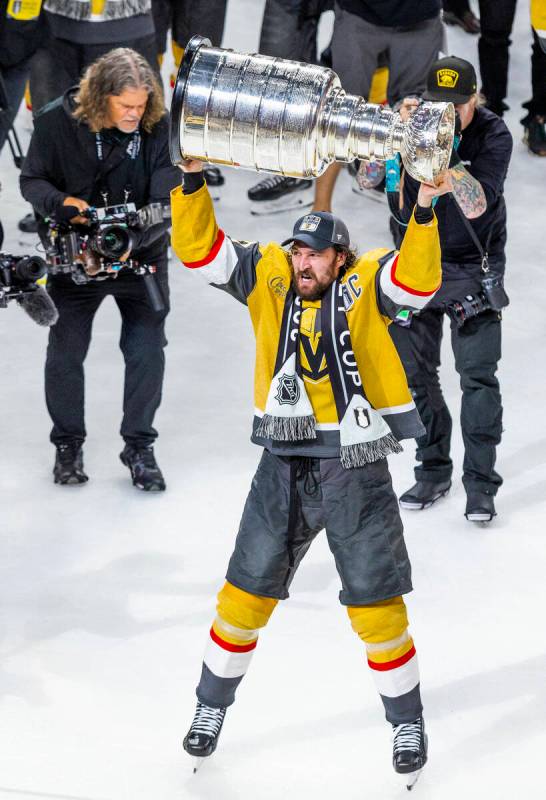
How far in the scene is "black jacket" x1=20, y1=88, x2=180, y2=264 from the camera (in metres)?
5.32

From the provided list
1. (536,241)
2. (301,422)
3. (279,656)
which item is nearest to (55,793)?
(279,656)

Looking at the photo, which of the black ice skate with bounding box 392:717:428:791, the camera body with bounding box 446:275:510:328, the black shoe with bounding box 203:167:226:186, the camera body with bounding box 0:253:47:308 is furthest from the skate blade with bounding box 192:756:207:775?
the black shoe with bounding box 203:167:226:186

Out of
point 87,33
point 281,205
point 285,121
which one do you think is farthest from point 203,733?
point 281,205

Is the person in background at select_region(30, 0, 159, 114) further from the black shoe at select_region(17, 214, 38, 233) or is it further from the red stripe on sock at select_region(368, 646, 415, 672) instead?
the red stripe on sock at select_region(368, 646, 415, 672)

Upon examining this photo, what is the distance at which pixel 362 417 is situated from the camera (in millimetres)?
3953

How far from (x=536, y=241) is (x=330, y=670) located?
3.47 m

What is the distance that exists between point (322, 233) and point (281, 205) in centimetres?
377

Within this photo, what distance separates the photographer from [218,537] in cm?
Answer: 533

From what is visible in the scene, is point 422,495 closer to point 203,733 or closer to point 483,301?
point 483,301

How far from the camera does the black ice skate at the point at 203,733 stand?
418 cm

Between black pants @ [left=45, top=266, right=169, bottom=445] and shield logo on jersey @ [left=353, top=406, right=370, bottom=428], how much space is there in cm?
175

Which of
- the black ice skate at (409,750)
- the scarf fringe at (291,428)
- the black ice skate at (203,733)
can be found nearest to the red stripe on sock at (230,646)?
the black ice skate at (203,733)

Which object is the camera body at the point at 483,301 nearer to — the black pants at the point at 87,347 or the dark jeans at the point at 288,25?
the black pants at the point at 87,347

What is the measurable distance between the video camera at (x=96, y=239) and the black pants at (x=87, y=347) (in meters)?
0.15
